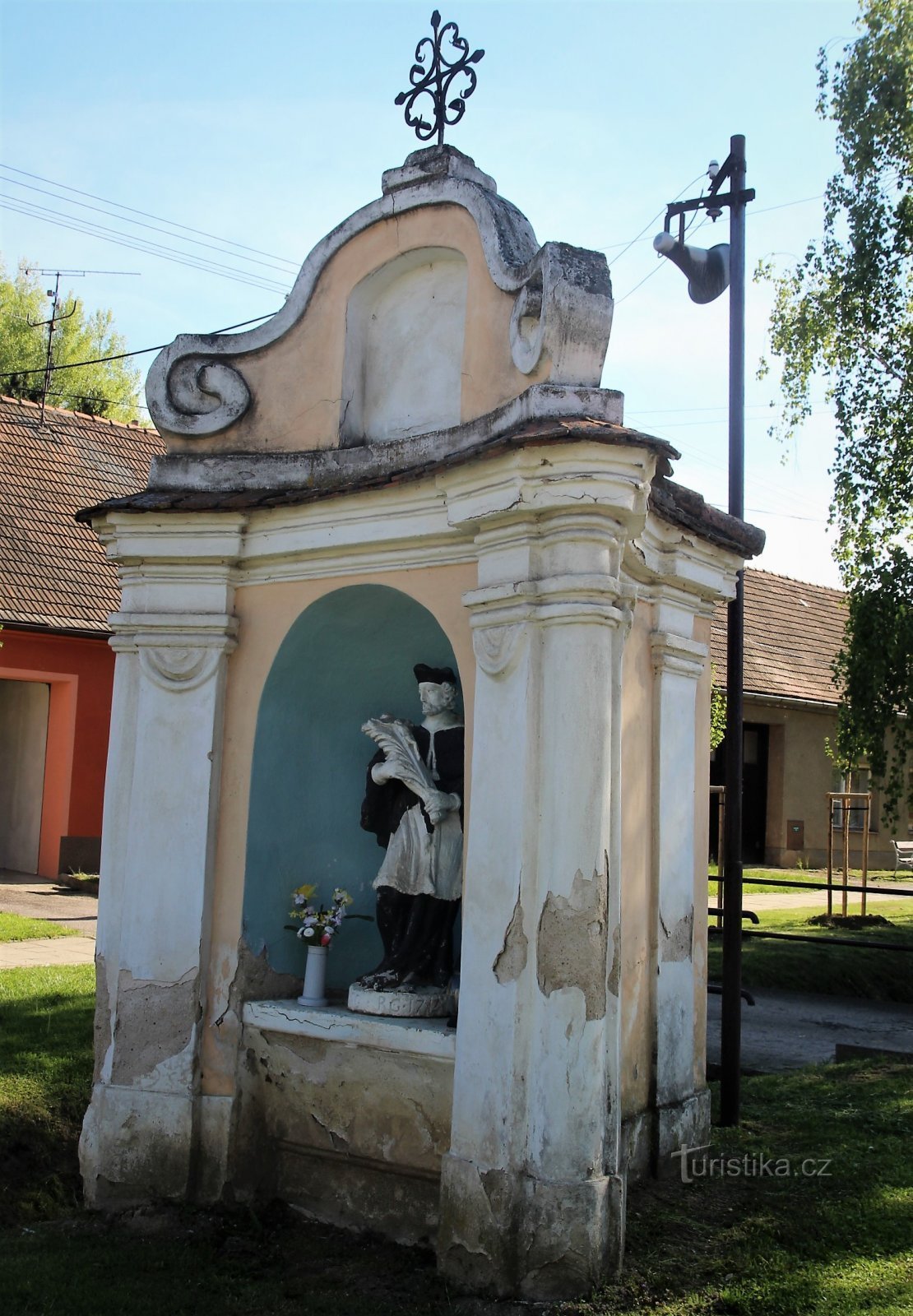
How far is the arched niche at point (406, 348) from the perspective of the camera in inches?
217

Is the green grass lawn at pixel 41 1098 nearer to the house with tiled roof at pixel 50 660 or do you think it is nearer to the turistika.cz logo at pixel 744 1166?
the turistika.cz logo at pixel 744 1166

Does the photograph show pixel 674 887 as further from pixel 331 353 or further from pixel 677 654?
pixel 331 353

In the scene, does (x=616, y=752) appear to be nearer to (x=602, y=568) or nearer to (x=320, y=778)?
(x=602, y=568)

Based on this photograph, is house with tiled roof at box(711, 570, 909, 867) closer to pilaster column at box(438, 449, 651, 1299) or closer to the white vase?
the white vase

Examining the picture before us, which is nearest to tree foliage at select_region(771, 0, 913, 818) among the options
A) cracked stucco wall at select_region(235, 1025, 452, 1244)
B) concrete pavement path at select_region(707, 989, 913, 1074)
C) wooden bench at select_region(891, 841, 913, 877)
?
concrete pavement path at select_region(707, 989, 913, 1074)

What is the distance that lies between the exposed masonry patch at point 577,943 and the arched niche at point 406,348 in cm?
215

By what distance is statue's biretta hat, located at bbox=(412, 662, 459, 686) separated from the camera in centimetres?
555

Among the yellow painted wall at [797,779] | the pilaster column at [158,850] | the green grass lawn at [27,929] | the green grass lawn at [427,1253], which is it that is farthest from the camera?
the yellow painted wall at [797,779]

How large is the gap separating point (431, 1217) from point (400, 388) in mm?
3486

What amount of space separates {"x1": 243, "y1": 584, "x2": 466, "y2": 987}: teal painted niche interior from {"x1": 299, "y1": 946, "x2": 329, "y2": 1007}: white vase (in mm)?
206

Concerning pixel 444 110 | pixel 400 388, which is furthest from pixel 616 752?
pixel 444 110

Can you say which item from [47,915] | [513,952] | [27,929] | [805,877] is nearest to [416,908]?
[513,952]

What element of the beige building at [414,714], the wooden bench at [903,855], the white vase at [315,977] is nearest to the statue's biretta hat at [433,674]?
the beige building at [414,714]

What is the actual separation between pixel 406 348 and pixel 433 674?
150 centimetres
